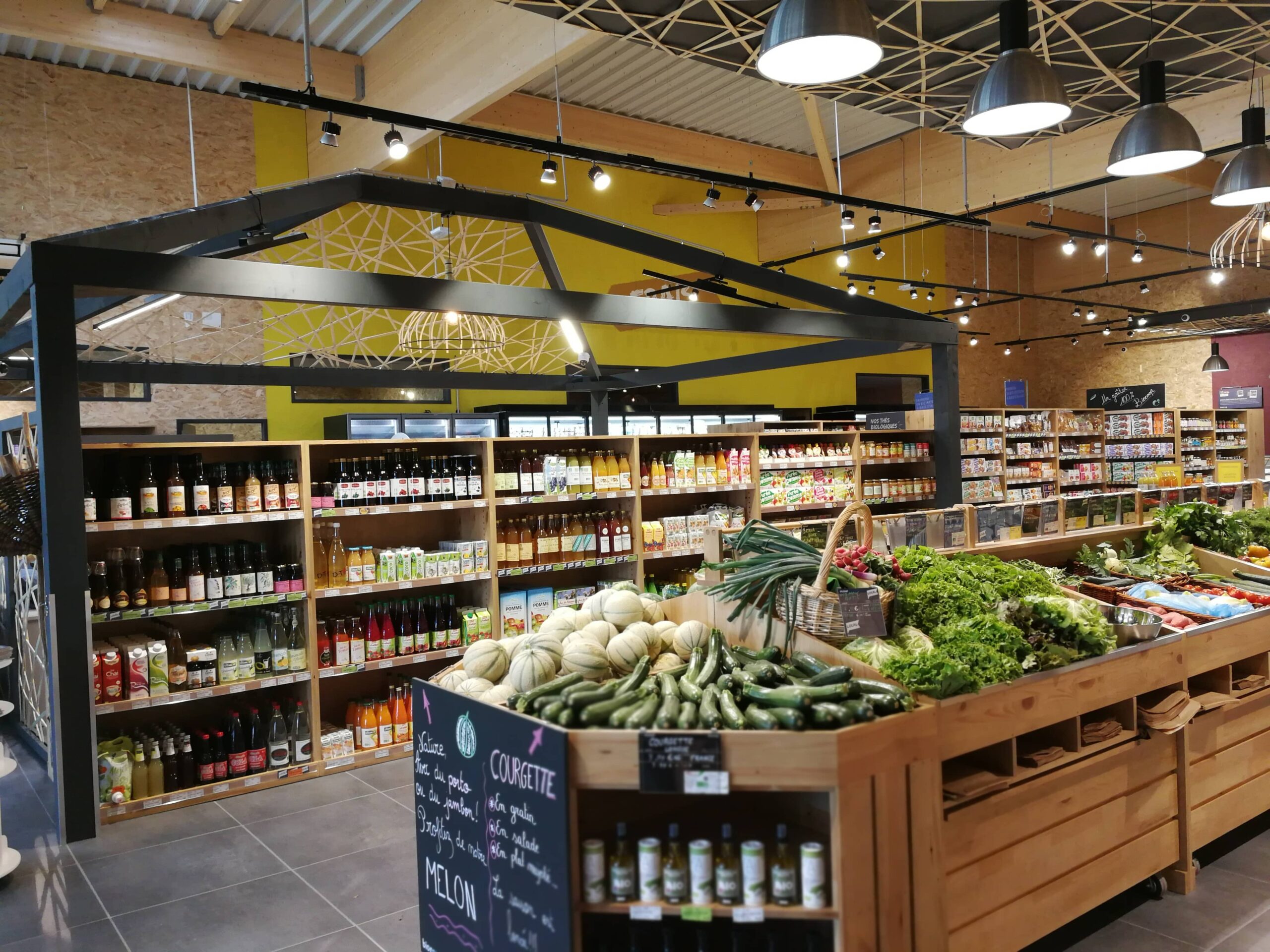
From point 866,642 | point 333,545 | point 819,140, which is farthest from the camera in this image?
point 819,140

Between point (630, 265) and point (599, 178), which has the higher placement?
point (630, 265)

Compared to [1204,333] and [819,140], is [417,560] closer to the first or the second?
[819,140]

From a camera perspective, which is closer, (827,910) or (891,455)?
(827,910)

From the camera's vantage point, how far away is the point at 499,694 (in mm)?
2930

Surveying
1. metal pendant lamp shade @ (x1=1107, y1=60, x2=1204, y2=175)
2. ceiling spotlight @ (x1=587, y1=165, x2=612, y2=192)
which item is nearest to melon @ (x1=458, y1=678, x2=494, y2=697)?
metal pendant lamp shade @ (x1=1107, y1=60, x2=1204, y2=175)

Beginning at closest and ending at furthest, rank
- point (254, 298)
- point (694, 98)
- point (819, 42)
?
point (819, 42) → point (254, 298) → point (694, 98)

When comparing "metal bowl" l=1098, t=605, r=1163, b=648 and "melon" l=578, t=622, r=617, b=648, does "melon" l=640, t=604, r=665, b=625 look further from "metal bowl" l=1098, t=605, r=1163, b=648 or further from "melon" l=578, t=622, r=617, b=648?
"metal bowl" l=1098, t=605, r=1163, b=648

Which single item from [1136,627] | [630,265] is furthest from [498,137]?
[630,265]

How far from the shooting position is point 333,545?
551 cm

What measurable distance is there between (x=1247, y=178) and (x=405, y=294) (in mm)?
3888

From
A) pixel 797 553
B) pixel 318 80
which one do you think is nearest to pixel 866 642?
pixel 797 553

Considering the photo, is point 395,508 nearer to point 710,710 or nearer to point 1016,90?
A: point 710,710

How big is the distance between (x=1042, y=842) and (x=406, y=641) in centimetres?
383

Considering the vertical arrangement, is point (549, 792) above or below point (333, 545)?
below
